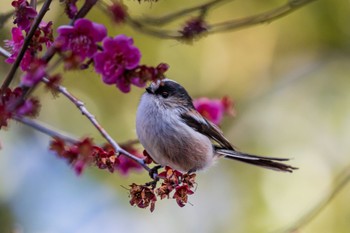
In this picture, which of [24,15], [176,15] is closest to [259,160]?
[176,15]

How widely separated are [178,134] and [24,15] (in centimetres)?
150

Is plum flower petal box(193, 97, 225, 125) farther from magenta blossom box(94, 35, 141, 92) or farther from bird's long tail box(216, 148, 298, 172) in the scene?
magenta blossom box(94, 35, 141, 92)

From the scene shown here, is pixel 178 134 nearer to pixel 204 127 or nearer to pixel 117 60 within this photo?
pixel 204 127

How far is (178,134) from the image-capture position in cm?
324

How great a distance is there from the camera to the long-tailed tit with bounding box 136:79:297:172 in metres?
3.07

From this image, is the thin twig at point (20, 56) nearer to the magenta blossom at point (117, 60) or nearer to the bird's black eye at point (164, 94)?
the magenta blossom at point (117, 60)

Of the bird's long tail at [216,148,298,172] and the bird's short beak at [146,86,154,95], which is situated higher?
the bird's short beak at [146,86,154,95]

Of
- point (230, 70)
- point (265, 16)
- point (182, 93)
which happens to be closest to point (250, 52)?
point (230, 70)

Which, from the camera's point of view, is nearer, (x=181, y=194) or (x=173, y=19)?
(x=181, y=194)

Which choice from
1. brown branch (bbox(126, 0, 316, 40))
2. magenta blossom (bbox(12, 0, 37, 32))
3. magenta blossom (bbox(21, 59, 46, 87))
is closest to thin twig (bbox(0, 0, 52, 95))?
magenta blossom (bbox(21, 59, 46, 87))

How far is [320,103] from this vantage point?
25.6 ft

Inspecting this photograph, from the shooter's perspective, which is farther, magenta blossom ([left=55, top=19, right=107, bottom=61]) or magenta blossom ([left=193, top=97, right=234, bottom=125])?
magenta blossom ([left=193, top=97, right=234, bottom=125])

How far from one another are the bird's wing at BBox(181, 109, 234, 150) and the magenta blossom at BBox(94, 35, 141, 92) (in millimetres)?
1515

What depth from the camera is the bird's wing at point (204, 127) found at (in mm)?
3398
